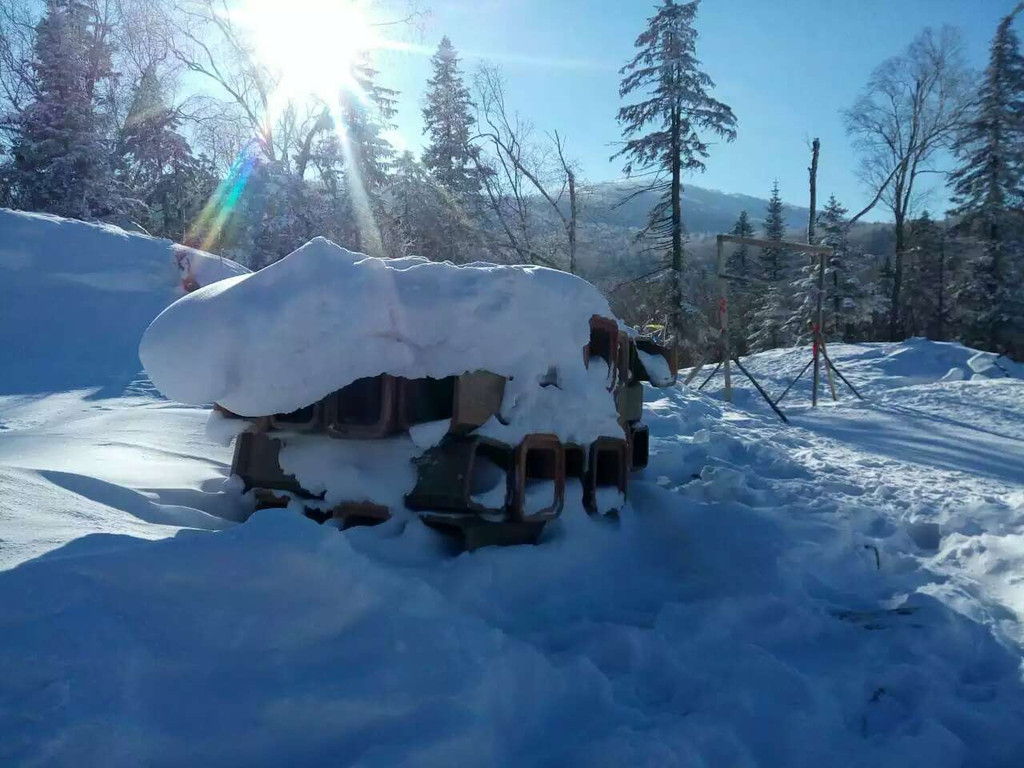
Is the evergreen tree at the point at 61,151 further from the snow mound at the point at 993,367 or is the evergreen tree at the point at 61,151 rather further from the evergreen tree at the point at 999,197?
the evergreen tree at the point at 999,197

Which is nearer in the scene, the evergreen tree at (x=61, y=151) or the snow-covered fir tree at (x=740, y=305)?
the evergreen tree at (x=61, y=151)

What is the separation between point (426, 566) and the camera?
9.41 ft

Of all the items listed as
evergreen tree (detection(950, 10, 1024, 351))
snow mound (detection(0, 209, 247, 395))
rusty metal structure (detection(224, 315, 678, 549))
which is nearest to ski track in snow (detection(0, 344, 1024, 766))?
rusty metal structure (detection(224, 315, 678, 549))

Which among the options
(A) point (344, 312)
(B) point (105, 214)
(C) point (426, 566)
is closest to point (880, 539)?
(C) point (426, 566)

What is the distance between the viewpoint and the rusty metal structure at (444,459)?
3039 mm

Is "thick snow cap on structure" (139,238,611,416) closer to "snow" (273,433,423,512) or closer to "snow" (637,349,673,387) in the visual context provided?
"snow" (273,433,423,512)

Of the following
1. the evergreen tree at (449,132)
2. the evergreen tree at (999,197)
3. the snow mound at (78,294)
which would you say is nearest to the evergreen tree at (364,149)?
the evergreen tree at (449,132)

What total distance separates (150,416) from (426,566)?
3.38 metres

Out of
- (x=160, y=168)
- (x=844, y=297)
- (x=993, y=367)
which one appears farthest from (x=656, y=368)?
(x=160, y=168)

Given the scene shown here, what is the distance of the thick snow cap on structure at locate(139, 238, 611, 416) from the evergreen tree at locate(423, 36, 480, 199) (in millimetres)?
22238

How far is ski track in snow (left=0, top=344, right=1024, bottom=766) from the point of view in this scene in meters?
1.74

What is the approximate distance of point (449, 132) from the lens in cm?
2611

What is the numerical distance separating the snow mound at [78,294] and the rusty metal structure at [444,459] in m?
4.49

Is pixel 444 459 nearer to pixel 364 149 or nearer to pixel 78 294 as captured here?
pixel 78 294
